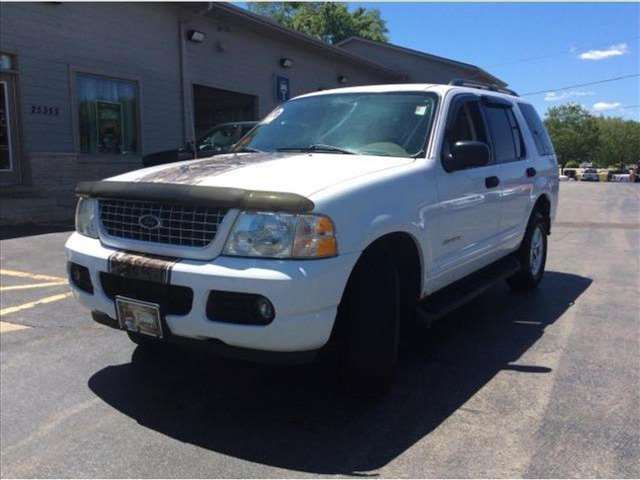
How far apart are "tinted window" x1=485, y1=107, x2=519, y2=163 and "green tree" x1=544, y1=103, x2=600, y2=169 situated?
11002 centimetres

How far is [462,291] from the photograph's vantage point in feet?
15.2

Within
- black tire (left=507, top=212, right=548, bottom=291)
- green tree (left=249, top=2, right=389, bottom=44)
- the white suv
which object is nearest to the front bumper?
the white suv

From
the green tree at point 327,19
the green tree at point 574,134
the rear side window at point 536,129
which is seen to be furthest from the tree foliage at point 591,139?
the rear side window at point 536,129

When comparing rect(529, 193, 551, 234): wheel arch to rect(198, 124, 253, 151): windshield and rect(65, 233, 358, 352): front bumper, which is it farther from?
rect(198, 124, 253, 151): windshield

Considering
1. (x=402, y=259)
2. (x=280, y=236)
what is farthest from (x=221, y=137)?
(x=280, y=236)

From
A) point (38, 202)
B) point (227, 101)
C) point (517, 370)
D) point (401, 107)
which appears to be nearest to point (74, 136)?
point (38, 202)

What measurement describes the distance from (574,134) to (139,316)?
117559 millimetres

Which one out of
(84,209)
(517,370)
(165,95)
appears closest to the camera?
(84,209)

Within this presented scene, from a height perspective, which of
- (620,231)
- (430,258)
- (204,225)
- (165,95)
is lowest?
(620,231)

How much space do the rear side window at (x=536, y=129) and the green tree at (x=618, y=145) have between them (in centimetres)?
10951

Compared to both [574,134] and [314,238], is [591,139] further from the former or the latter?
[314,238]

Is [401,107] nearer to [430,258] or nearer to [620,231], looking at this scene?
[430,258]

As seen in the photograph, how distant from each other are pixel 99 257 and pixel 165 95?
12.5 m

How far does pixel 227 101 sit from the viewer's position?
20.1m
